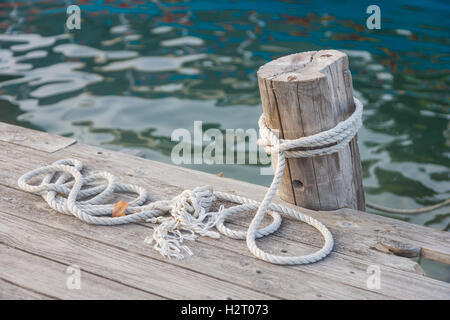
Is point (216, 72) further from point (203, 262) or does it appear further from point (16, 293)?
point (16, 293)

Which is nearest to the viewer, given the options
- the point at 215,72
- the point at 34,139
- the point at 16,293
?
the point at 16,293

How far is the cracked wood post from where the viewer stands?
7.43 ft

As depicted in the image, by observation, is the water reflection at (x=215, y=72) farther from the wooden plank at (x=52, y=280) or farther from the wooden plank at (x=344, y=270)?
the wooden plank at (x=52, y=280)

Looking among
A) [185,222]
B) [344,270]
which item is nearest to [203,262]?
[185,222]

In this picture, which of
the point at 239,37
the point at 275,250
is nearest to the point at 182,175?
the point at 275,250

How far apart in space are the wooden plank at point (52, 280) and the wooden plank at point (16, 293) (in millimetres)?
13

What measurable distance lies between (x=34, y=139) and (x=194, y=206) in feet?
4.87

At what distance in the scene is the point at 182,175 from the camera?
2902 mm

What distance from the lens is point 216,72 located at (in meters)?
6.45

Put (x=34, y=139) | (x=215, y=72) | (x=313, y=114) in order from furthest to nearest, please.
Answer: (x=215, y=72)
(x=34, y=139)
(x=313, y=114)

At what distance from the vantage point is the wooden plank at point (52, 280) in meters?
1.94

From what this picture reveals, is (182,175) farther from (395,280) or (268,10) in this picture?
(268,10)

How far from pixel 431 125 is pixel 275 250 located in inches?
139

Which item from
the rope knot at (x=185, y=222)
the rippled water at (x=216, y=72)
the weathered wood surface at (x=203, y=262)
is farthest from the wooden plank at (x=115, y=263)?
the rippled water at (x=216, y=72)
